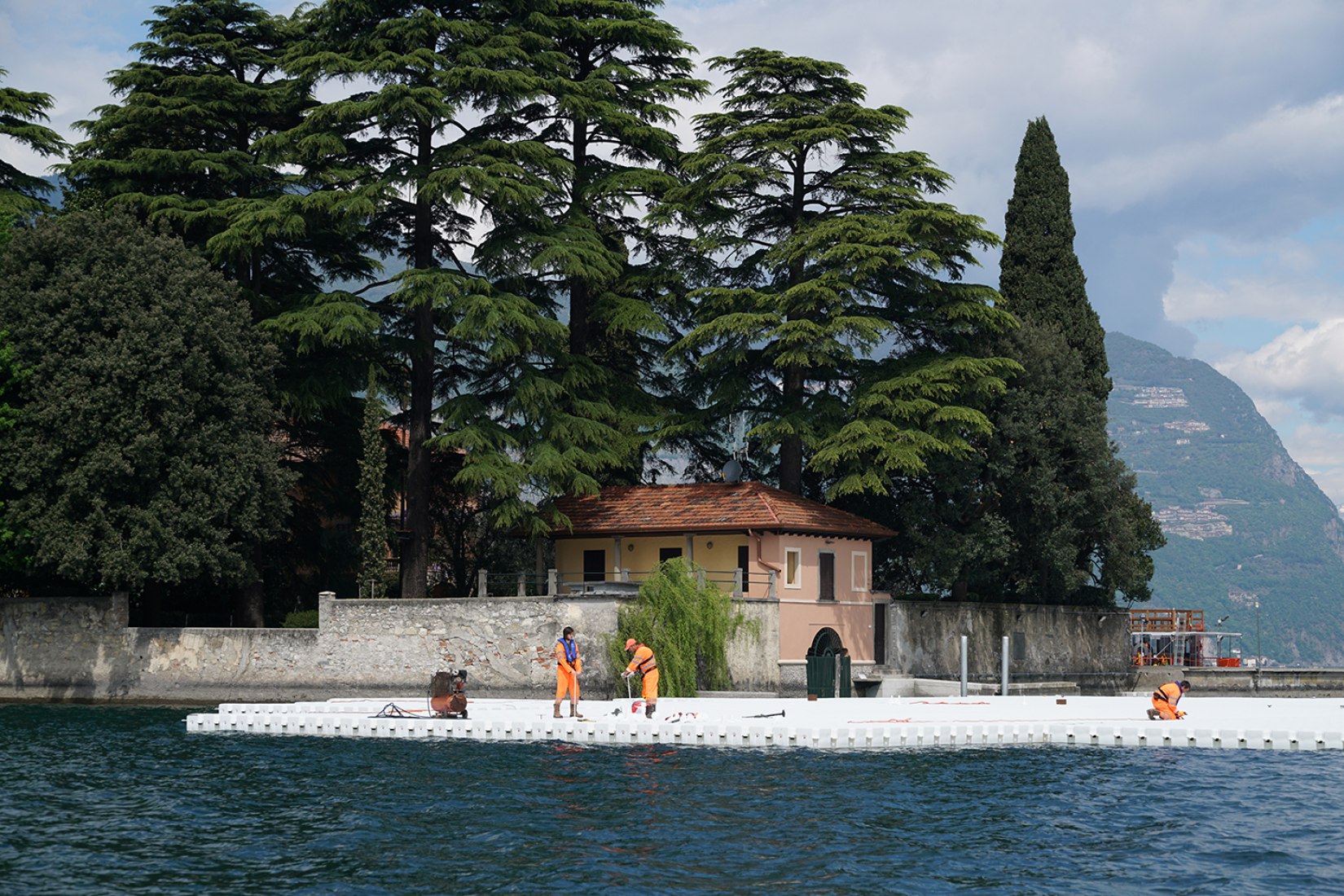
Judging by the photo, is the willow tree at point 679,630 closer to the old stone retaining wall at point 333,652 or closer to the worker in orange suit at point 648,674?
the old stone retaining wall at point 333,652

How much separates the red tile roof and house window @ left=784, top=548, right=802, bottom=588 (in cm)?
91

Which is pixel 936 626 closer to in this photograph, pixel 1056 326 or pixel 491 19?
pixel 1056 326

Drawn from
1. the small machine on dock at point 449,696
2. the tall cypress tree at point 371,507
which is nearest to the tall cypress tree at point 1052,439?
the tall cypress tree at point 371,507

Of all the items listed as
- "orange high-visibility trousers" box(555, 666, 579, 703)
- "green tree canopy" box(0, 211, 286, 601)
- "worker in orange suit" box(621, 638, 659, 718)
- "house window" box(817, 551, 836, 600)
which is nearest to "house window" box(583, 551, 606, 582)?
"house window" box(817, 551, 836, 600)

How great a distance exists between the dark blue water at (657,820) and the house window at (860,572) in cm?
2068

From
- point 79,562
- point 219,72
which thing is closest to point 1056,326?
point 219,72

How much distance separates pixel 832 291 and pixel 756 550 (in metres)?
8.63

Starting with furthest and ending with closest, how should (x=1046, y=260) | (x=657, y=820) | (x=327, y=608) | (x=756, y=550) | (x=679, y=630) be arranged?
1. (x=1046, y=260)
2. (x=756, y=550)
3. (x=327, y=608)
4. (x=679, y=630)
5. (x=657, y=820)

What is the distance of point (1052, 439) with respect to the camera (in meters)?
53.7

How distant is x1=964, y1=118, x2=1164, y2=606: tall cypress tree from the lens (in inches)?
2073

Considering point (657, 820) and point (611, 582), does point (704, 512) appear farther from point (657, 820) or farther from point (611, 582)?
point (657, 820)

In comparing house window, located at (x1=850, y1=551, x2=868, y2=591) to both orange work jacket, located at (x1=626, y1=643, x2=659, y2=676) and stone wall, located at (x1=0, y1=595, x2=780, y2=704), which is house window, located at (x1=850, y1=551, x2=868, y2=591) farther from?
orange work jacket, located at (x1=626, y1=643, x2=659, y2=676)

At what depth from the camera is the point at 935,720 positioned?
109 ft

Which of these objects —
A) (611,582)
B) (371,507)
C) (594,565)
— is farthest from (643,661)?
(594,565)
